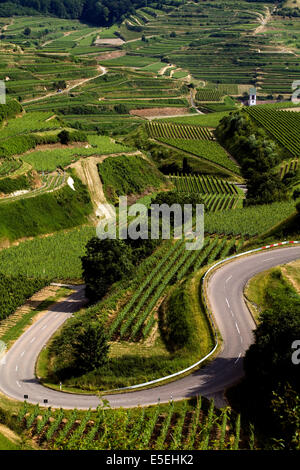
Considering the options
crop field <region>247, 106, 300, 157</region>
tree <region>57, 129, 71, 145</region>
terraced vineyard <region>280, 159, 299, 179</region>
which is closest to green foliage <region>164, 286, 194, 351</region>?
tree <region>57, 129, 71, 145</region>

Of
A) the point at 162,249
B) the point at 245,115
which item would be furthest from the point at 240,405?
the point at 245,115

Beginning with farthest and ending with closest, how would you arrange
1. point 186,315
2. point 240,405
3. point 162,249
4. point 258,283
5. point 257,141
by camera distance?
point 257,141, point 162,249, point 258,283, point 186,315, point 240,405

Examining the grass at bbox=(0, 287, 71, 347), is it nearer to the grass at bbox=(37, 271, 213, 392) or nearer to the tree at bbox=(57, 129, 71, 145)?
the grass at bbox=(37, 271, 213, 392)

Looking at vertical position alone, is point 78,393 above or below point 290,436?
below

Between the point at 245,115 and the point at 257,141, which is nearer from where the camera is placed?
the point at 257,141
